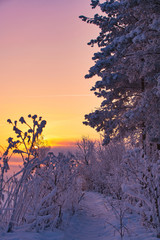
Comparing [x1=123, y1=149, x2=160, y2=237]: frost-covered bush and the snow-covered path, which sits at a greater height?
[x1=123, y1=149, x2=160, y2=237]: frost-covered bush

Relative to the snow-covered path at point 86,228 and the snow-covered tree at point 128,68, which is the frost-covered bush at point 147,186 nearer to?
the snow-covered path at point 86,228

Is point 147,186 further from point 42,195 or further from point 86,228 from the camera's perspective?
point 86,228

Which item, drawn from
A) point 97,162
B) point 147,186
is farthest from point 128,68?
point 97,162

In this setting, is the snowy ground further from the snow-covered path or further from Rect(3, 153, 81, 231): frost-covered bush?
Rect(3, 153, 81, 231): frost-covered bush

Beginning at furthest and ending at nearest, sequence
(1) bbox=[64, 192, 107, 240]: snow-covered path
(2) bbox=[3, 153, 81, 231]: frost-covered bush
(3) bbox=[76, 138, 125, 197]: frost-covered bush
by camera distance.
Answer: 1. (3) bbox=[76, 138, 125, 197]: frost-covered bush
2. (1) bbox=[64, 192, 107, 240]: snow-covered path
3. (2) bbox=[3, 153, 81, 231]: frost-covered bush

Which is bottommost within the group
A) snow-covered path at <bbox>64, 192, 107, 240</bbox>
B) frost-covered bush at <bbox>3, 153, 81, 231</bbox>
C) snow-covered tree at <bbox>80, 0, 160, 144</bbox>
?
snow-covered path at <bbox>64, 192, 107, 240</bbox>

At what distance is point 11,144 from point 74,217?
5.01m

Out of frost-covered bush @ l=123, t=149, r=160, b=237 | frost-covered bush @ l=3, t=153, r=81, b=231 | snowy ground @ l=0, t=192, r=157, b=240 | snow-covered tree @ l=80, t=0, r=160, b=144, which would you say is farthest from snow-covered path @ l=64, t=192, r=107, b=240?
snow-covered tree @ l=80, t=0, r=160, b=144

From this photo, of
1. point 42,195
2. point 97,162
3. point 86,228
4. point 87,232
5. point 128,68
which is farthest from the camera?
point 97,162

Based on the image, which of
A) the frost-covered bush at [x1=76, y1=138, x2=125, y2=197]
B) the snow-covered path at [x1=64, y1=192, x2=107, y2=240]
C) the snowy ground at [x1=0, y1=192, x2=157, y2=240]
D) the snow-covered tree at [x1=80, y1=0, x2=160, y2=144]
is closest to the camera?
the snowy ground at [x1=0, y1=192, x2=157, y2=240]

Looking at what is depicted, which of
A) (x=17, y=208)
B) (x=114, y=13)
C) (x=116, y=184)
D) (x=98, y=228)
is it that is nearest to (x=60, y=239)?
(x=17, y=208)

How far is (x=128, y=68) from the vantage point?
37.1 feet

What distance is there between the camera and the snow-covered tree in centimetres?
990

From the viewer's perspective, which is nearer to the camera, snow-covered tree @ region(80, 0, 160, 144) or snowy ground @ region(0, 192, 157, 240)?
snowy ground @ region(0, 192, 157, 240)
